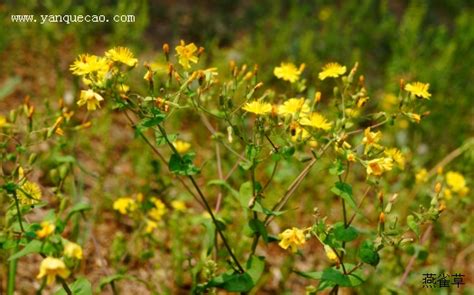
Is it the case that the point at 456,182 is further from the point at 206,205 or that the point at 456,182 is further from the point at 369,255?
the point at 206,205

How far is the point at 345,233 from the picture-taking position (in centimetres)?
174

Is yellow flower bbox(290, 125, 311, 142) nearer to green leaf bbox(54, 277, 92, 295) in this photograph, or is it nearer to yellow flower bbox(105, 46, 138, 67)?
yellow flower bbox(105, 46, 138, 67)

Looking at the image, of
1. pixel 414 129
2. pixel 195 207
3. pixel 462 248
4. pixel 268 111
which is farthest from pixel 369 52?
pixel 268 111

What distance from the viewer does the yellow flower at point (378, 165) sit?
5.49 ft

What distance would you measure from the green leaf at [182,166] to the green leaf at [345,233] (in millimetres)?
463

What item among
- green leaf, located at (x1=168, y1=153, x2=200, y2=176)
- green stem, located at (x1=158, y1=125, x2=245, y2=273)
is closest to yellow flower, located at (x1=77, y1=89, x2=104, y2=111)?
green stem, located at (x1=158, y1=125, x2=245, y2=273)

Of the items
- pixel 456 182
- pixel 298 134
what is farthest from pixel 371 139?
pixel 456 182

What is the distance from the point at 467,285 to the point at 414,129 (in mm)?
1111

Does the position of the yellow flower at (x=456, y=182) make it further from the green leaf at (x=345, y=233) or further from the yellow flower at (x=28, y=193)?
the yellow flower at (x=28, y=193)

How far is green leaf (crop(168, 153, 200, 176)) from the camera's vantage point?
174 cm

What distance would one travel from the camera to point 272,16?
14.6 ft

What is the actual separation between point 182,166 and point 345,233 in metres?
0.53

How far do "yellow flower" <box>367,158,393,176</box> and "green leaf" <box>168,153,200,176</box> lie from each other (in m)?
0.51

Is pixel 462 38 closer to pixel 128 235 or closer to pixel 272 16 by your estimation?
pixel 272 16
